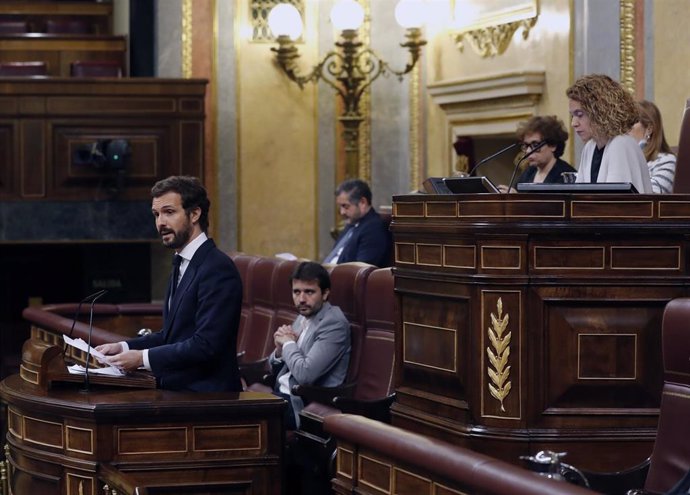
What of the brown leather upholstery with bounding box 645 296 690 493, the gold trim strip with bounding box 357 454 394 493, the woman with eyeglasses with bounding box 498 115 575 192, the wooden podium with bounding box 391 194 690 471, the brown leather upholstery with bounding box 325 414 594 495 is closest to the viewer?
the brown leather upholstery with bounding box 325 414 594 495

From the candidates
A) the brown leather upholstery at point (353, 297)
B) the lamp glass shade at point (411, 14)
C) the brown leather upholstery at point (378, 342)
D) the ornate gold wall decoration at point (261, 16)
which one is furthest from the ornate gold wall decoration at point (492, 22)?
the brown leather upholstery at point (378, 342)

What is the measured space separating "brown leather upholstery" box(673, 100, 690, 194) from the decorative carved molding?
3410mm

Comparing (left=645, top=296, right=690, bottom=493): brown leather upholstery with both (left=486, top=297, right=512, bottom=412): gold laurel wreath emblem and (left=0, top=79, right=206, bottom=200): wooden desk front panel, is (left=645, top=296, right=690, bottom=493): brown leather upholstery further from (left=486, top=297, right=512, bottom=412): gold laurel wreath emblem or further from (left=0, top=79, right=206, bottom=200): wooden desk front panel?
(left=0, top=79, right=206, bottom=200): wooden desk front panel

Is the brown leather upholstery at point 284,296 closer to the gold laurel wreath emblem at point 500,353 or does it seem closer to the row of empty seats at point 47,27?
the gold laurel wreath emblem at point 500,353

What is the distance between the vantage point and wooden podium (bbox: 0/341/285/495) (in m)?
4.00

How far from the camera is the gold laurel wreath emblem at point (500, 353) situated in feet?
11.6

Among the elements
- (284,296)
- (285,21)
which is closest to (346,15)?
(285,21)

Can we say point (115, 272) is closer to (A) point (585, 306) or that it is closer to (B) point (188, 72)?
(B) point (188, 72)

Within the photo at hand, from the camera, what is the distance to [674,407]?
314 cm

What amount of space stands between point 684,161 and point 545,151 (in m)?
1.26

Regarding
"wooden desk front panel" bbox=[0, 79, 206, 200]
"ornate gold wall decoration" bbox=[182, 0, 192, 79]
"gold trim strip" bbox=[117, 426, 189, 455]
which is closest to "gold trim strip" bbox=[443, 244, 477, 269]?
"gold trim strip" bbox=[117, 426, 189, 455]

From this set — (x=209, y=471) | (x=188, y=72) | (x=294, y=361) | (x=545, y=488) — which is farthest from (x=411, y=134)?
(x=545, y=488)

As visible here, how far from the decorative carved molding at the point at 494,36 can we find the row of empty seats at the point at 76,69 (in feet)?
8.87

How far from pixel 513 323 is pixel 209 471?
3.65 ft
